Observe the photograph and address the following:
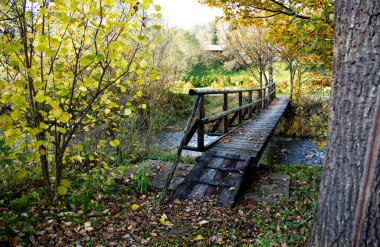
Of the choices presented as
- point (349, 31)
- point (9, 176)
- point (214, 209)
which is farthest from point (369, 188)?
point (9, 176)

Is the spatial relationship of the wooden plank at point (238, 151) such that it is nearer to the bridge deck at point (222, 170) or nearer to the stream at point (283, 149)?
the bridge deck at point (222, 170)

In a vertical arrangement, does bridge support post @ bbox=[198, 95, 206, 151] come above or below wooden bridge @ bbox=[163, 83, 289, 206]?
above

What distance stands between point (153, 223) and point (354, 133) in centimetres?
251

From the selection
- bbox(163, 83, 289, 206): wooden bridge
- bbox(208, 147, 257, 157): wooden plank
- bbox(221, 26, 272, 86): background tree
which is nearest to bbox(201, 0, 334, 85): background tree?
bbox(163, 83, 289, 206): wooden bridge

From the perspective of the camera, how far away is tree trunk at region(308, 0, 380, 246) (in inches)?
68.7

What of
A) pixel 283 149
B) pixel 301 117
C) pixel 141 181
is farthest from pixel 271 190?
pixel 301 117

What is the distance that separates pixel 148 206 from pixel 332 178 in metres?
2.72

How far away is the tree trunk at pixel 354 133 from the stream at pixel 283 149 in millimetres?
8015

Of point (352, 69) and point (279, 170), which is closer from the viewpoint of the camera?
point (352, 69)

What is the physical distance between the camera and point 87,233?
3.21 m

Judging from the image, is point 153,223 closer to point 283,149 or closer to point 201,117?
point 201,117

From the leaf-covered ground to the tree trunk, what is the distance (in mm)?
881

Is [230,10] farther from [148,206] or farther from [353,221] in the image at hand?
[353,221]

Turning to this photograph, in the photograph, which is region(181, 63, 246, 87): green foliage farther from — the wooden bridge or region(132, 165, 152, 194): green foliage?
region(132, 165, 152, 194): green foliage
